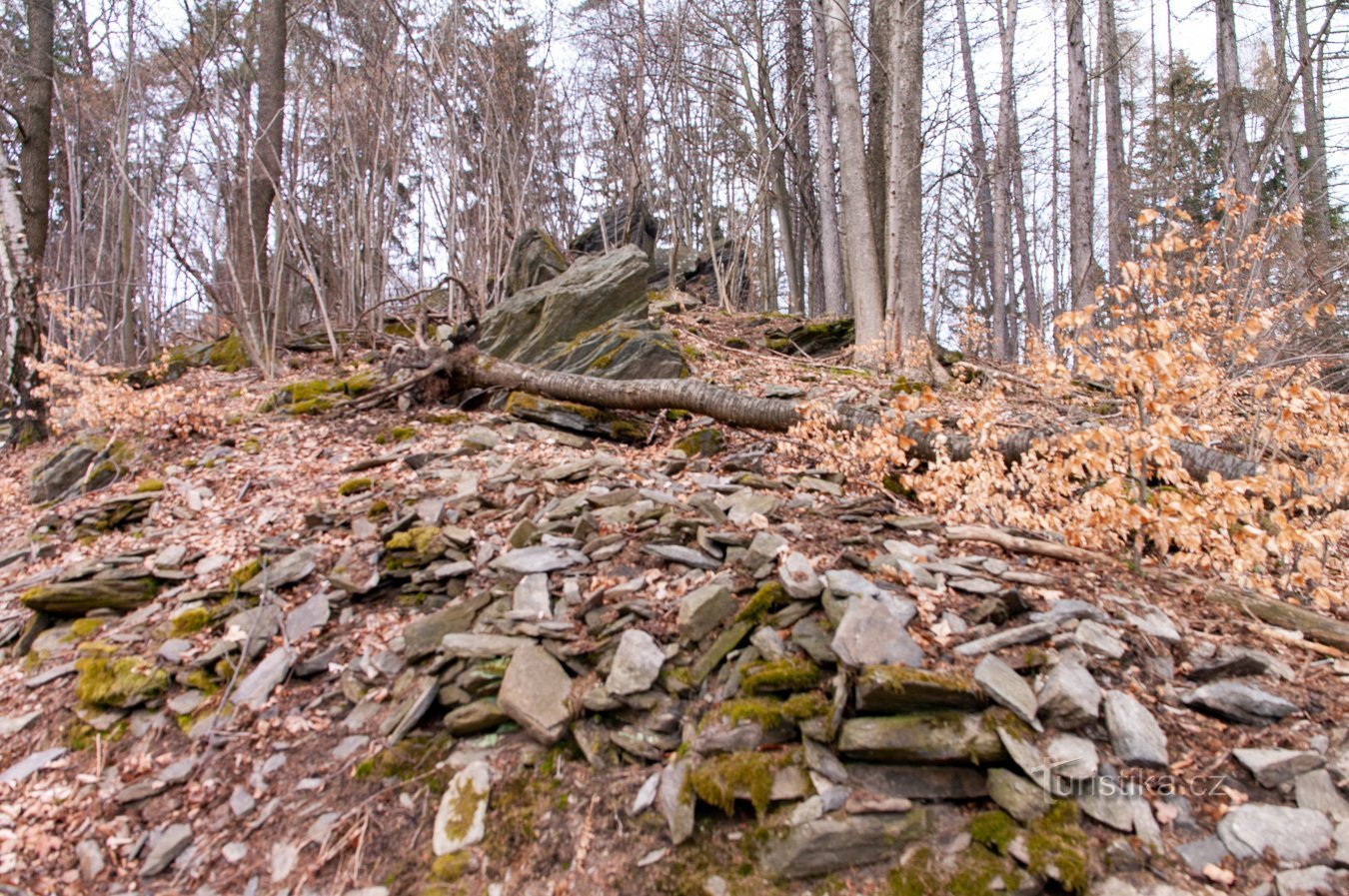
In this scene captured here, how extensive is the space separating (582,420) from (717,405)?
1.27 meters

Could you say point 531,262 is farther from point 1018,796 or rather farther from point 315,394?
point 1018,796

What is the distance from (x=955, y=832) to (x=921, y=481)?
2.40m

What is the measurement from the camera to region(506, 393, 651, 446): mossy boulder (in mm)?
5945

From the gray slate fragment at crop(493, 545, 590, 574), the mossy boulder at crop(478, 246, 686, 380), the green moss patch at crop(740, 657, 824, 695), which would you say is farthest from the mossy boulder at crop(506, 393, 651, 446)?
the green moss patch at crop(740, 657, 824, 695)

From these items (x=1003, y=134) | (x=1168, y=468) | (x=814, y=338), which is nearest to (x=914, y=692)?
(x=1168, y=468)

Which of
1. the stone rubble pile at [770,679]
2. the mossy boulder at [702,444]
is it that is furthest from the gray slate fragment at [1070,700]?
the mossy boulder at [702,444]

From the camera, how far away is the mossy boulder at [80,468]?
219 inches

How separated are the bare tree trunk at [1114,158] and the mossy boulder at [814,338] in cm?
568

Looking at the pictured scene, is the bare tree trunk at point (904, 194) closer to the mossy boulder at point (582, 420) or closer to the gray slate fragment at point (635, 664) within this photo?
the mossy boulder at point (582, 420)

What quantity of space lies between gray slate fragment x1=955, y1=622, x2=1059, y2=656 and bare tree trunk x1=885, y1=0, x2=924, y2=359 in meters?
6.03

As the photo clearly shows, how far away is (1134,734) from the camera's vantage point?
206cm

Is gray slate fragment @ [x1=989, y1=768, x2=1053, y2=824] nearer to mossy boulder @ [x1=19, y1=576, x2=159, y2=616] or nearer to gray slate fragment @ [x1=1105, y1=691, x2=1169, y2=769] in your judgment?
gray slate fragment @ [x1=1105, y1=691, x2=1169, y2=769]

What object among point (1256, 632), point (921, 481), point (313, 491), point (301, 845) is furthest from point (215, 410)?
point (1256, 632)

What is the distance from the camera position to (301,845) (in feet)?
7.78
